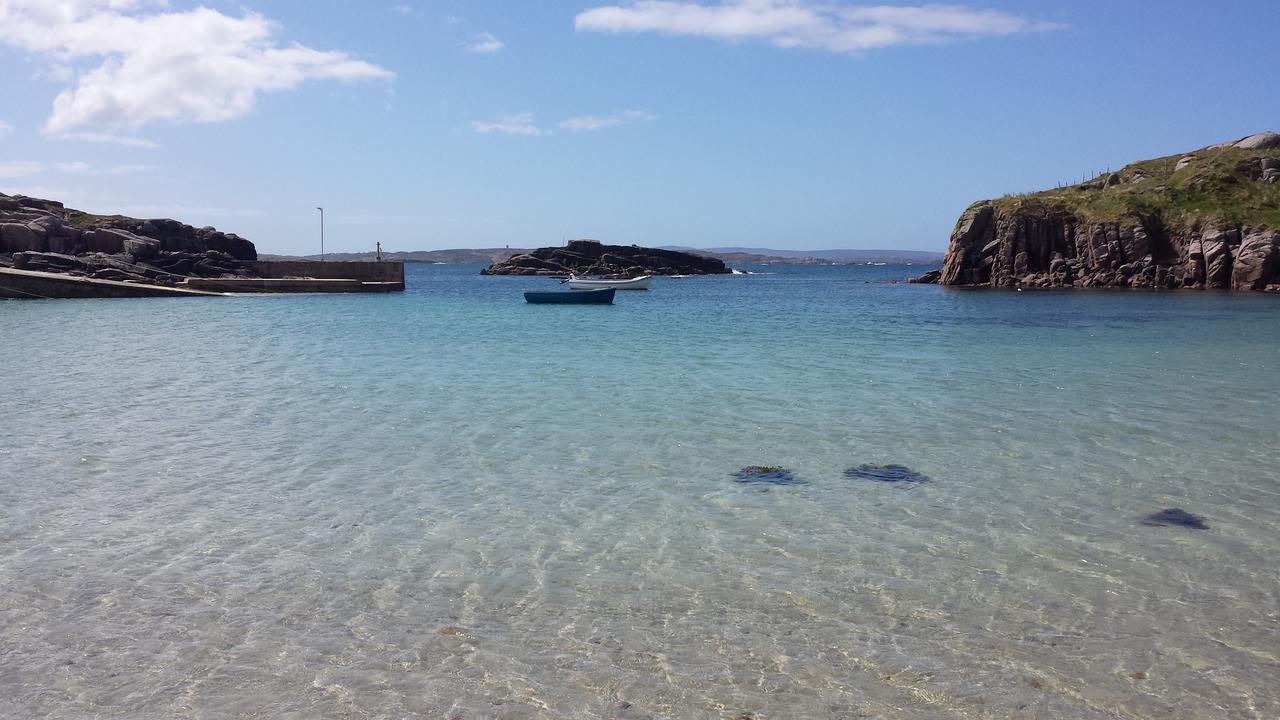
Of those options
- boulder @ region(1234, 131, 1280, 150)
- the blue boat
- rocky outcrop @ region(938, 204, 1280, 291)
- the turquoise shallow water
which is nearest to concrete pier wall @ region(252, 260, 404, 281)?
the blue boat

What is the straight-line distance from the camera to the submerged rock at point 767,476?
12.4 m

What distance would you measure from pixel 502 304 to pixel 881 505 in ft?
201

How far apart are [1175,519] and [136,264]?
88311 millimetres

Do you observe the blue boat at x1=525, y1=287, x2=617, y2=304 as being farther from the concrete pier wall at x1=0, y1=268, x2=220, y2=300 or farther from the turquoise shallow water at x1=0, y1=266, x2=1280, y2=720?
the turquoise shallow water at x1=0, y1=266, x2=1280, y2=720

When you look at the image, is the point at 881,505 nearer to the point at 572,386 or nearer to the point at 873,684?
the point at 873,684

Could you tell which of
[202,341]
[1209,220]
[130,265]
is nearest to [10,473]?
[202,341]

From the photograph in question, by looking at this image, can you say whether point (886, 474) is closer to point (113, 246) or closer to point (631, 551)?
point (631, 551)

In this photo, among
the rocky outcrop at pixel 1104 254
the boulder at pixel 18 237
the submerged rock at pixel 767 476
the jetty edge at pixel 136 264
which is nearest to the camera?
the submerged rock at pixel 767 476

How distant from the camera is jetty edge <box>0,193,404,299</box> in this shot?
66.8 metres

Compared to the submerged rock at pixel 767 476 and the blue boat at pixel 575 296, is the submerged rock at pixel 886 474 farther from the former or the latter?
the blue boat at pixel 575 296

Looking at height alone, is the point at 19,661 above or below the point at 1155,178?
below

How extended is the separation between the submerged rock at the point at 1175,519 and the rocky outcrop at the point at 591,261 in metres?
155

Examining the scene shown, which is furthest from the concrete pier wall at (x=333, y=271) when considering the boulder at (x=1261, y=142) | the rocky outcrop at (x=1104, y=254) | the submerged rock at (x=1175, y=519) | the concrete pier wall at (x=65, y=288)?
the boulder at (x=1261, y=142)

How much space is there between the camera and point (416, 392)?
21.0 meters
